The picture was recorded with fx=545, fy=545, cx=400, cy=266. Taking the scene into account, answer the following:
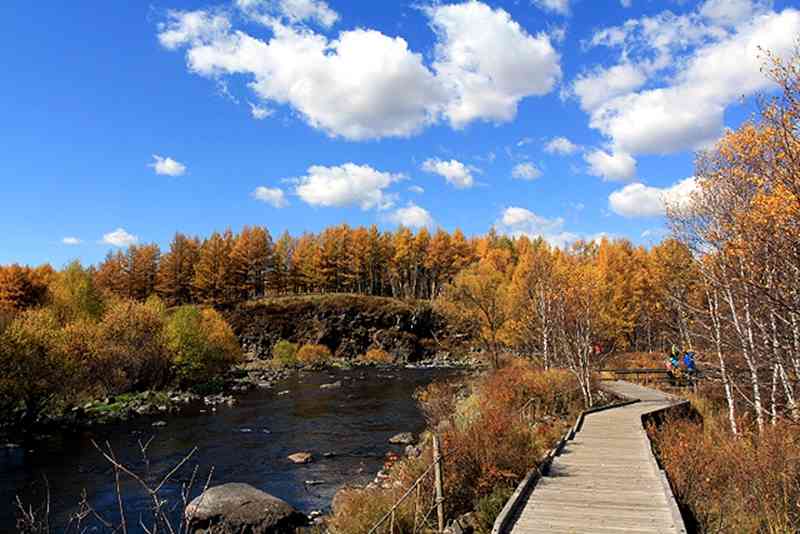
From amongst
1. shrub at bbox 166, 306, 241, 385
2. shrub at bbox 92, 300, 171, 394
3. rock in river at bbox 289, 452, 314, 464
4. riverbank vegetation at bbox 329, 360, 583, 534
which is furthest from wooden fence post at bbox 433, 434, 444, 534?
shrub at bbox 166, 306, 241, 385

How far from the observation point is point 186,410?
34.6 meters

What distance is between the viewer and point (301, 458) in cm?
2192

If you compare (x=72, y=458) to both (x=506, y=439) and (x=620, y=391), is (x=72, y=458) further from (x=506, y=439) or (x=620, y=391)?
(x=620, y=391)

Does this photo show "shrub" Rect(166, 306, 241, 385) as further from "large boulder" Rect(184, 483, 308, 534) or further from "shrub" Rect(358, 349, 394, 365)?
"large boulder" Rect(184, 483, 308, 534)

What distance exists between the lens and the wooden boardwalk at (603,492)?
8.85 metres

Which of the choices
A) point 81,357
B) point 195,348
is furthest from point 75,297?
point 81,357

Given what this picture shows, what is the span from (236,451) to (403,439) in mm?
7305

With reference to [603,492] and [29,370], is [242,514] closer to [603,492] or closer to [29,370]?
[603,492]

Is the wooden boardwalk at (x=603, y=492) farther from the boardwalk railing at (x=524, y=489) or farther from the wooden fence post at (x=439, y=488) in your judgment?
the wooden fence post at (x=439, y=488)

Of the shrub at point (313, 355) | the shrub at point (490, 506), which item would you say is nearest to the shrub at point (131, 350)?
the shrub at point (313, 355)

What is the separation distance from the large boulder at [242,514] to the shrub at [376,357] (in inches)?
2519

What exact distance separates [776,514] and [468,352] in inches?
2989

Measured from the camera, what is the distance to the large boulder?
1388cm

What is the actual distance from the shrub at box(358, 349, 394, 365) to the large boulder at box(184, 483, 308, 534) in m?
64.0
